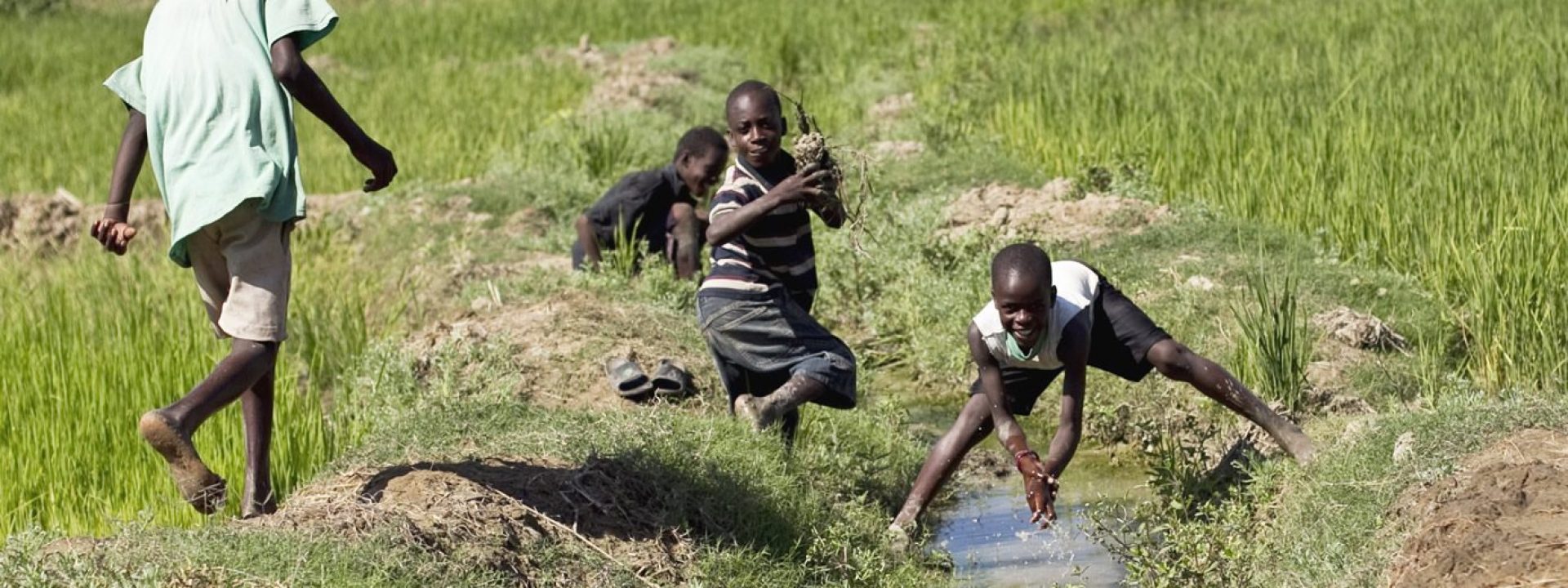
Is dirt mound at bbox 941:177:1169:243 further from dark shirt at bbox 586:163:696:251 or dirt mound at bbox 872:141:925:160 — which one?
dirt mound at bbox 872:141:925:160

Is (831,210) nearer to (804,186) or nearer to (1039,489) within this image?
(804,186)

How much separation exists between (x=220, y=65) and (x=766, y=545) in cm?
166

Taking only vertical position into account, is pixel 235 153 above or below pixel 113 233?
above

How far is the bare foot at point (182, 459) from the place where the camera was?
4.02 meters

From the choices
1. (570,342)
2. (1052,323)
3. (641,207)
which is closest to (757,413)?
(1052,323)

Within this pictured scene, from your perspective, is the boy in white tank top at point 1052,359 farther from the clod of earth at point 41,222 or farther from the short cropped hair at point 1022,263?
the clod of earth at point 41,222

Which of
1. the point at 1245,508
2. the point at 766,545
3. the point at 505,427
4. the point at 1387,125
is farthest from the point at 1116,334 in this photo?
the point at 1387,125

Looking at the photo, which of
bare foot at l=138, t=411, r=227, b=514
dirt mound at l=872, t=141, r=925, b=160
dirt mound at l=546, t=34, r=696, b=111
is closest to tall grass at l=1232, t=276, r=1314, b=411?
bare foot at l=138, t=411, r=227, b=514

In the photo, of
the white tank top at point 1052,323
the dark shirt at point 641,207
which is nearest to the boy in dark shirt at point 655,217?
the dark shirt at point 641,207

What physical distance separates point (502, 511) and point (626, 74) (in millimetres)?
10029

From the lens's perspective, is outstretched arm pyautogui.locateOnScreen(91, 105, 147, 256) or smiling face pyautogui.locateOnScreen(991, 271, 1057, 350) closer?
outstretched arm pyautogui.locateOnScreen(91, 105, 147, 256)

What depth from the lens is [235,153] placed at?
4219 millimetres

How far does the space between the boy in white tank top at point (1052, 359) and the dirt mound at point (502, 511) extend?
0.78 meters

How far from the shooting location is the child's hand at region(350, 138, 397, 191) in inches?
168
